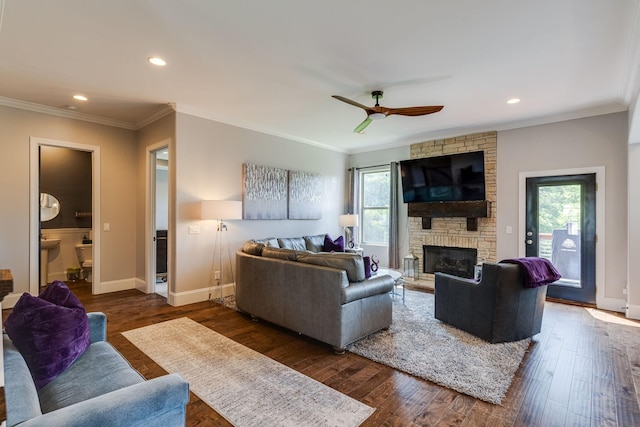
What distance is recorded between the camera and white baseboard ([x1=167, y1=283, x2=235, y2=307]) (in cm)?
460

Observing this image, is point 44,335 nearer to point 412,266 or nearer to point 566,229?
point 412,266

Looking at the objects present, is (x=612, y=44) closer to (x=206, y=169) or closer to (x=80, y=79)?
(x=206, y=169)

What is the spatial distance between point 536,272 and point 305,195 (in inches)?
167

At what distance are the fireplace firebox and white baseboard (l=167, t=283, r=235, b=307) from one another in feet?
12.3

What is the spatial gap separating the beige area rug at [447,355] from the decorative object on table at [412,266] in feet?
8.26

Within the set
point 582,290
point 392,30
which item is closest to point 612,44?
point 392,30

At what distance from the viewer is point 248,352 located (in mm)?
3082

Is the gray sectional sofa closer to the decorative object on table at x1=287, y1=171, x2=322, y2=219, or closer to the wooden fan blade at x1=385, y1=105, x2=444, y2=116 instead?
the wooden fan blade at x1=385, y1=105, x2=444, y2=116

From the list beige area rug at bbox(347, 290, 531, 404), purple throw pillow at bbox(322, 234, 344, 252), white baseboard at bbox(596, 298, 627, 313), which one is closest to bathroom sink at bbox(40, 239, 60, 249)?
purple throw pillow at bbox(322, 234, 344, 252)

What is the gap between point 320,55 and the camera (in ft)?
10.2

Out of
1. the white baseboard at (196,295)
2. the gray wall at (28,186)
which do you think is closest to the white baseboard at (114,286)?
the gray wall at (28,186)

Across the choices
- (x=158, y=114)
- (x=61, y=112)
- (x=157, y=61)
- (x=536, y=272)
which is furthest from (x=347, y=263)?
(x=61, y=112)

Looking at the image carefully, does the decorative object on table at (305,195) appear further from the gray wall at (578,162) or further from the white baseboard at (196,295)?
the gray wall at (578,162)

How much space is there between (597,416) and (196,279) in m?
4.62
